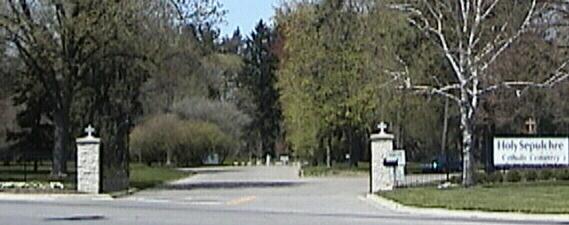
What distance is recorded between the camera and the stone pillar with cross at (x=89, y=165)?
127 ft

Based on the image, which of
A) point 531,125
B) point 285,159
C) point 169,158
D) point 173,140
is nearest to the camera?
point 531,125

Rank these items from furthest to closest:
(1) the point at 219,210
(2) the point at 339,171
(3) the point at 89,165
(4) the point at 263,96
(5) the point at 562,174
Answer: (4) the point at 263,96
(2) the point at 339,171
(5) the point at 562,174
(3) the point at 89,165
(1) the point at 219,210

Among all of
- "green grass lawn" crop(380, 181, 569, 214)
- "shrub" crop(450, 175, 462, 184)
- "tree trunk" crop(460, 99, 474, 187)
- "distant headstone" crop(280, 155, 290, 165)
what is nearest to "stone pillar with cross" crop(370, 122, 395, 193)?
"green grass lawn" crop(380, 181, 569, 214)

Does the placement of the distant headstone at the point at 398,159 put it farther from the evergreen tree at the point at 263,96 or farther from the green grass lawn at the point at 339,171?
the evergreen tree at the point at 263,96

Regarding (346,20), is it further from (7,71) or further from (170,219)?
(170,219)

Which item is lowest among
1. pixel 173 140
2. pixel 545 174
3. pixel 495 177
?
pixel 495 177

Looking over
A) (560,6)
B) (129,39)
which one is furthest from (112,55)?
(560,6)

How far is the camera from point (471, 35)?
1519 inches

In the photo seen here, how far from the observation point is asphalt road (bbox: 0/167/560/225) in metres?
23.8

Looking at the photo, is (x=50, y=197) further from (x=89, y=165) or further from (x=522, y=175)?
(x=522, y=175)

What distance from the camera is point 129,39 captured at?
140 feet

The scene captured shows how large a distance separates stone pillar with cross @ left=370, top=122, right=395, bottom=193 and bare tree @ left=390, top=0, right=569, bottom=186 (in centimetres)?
267

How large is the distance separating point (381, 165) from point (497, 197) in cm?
783

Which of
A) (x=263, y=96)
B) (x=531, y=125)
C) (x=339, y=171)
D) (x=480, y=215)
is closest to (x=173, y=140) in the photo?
(x=339, y=171)
